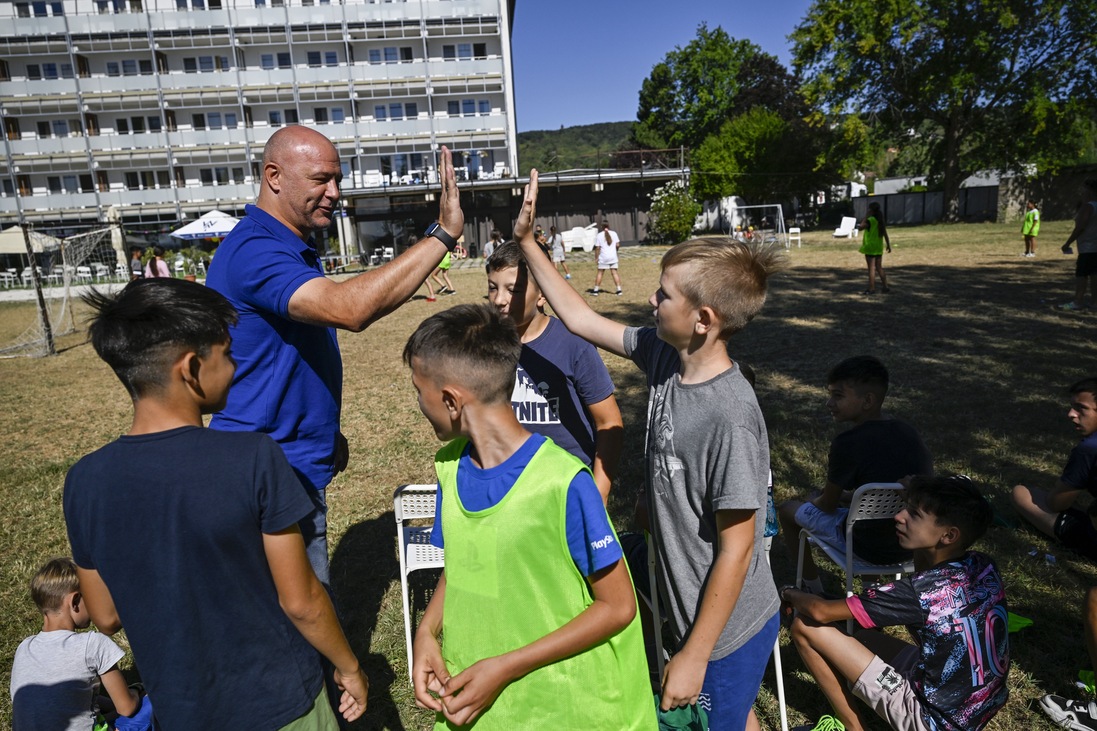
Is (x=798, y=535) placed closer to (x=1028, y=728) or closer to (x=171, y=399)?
(x=1028, y=728)

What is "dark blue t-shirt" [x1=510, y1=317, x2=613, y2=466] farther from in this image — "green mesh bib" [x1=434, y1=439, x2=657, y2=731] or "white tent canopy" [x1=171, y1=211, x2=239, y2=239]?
"white tent canopy" [x1=171, y1=211, x2=239, y2=239]

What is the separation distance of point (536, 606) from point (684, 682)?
1.67ft

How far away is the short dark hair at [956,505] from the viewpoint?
8.34ft

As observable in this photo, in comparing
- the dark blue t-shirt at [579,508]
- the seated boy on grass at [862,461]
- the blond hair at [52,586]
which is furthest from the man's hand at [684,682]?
the blond hair at [52,586]

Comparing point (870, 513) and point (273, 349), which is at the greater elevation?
point (273, 349)

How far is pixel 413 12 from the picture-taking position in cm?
4684

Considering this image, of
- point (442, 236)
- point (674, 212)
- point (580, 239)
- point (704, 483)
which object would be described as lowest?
point (704, 483)

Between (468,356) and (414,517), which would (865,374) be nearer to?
(414,517)

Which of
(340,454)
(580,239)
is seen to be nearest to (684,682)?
(340,454)

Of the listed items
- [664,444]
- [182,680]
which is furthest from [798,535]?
[182,680]

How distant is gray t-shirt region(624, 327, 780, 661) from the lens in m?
1.85

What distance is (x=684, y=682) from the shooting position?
6.02 feet

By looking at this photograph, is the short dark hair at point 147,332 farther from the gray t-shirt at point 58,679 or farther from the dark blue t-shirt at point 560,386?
the gray t-shirt at point 58,679

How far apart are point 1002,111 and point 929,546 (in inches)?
1670
